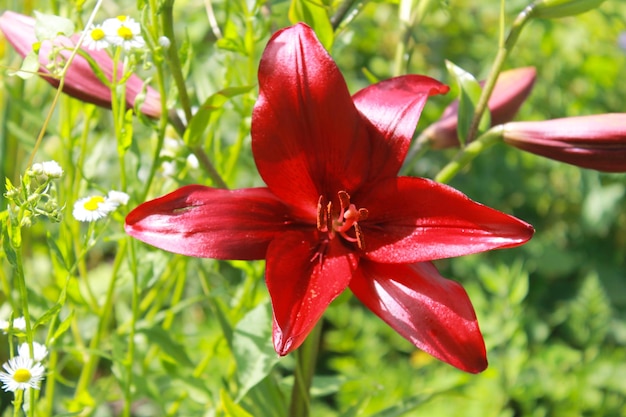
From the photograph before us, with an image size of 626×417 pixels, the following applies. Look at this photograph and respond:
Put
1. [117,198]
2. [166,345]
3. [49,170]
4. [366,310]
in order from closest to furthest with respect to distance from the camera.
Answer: [49,170] → [117,198] → [166,345] → [366,310]

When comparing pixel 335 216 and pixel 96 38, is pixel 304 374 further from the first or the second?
pixel 96 38

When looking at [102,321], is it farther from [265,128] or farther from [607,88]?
[607,88]

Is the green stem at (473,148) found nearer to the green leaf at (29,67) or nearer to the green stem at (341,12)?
the green stem at (341,12)

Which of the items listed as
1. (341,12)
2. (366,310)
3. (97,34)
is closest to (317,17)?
(341,12)

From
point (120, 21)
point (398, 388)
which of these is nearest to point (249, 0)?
point (120, 21)

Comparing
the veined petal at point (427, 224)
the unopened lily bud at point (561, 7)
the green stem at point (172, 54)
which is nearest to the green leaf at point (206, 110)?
the green stem at point (172, 54)
